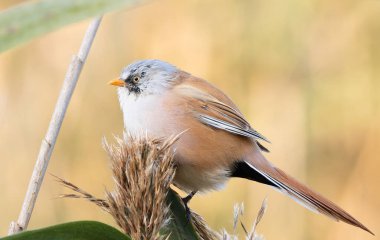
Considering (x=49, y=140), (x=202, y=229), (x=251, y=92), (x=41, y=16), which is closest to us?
(x=41, y=16)

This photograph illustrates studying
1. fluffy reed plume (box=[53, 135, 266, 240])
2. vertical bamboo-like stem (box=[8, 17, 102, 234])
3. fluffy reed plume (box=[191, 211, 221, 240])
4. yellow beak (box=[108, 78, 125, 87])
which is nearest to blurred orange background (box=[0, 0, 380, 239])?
yellow beak (box=[108, 78, 125, 87])

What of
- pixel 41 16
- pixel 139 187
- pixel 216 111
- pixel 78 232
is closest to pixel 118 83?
pixel 216 111

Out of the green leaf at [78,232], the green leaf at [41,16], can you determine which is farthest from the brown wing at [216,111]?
the green leaf at [41,16]

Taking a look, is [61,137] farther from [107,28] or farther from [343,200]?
[343,200]

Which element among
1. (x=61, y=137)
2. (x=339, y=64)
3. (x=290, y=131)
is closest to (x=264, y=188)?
(x=290, y=131)

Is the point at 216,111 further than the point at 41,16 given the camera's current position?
Yes

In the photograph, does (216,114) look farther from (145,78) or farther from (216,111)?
(145,78)

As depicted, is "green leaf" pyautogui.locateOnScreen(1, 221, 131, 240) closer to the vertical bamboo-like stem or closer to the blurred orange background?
the vertical bamboo-like stem
